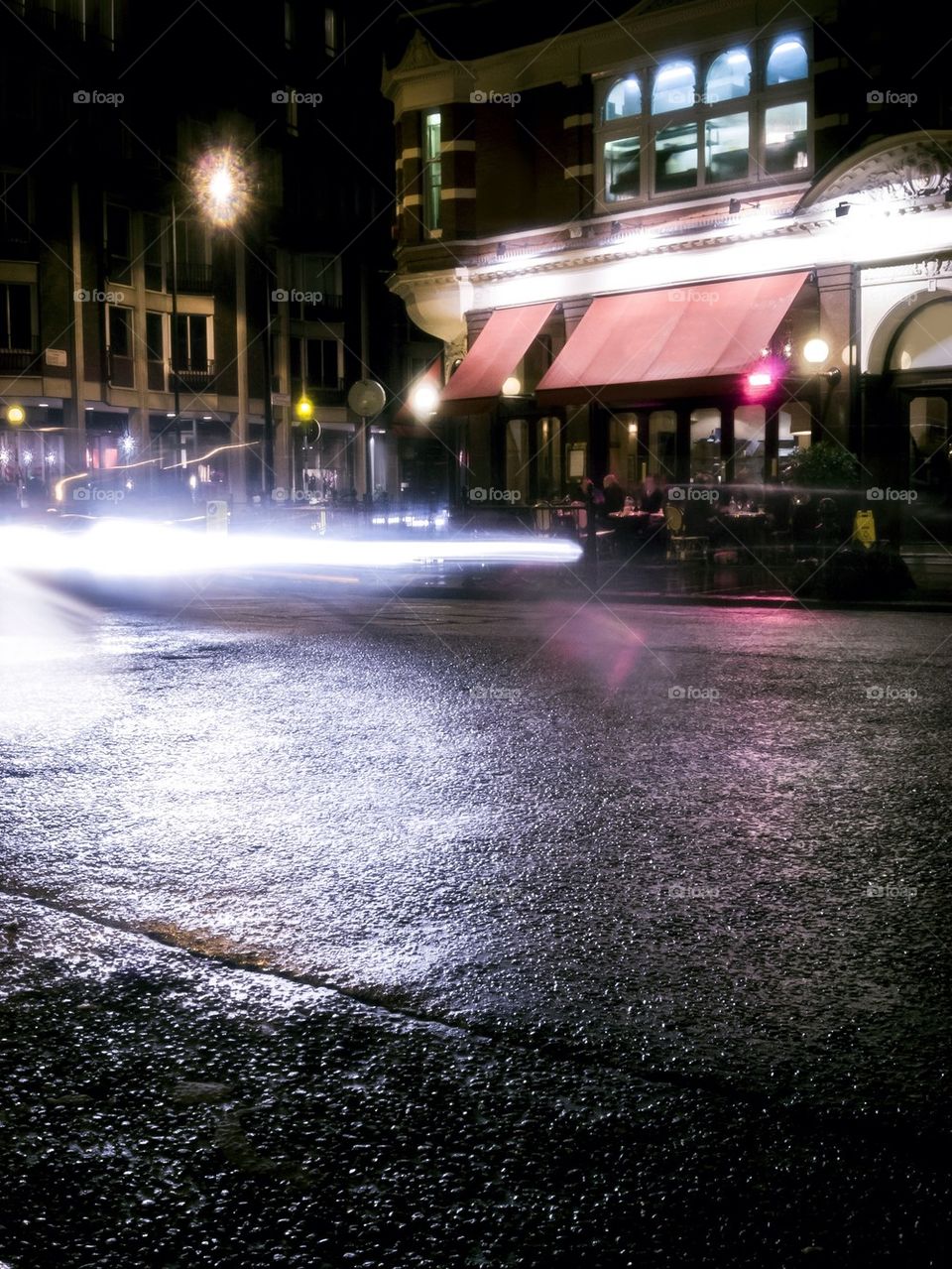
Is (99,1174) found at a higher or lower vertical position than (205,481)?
lower

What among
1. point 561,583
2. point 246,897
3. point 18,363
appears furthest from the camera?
point 18,363

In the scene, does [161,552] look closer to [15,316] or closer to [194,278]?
[15,316]

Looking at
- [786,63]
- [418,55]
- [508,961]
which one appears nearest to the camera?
[508,961]

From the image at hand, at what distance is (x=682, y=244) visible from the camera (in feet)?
77.8

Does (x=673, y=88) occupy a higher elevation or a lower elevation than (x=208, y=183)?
lower

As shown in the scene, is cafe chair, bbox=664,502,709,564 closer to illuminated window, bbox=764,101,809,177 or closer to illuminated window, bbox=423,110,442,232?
illuminated window, bbox=764,101,809,177

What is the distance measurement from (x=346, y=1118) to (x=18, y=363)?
5065cm

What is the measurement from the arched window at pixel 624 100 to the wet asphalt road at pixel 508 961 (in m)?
19.3

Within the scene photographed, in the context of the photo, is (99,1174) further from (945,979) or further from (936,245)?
(936,245)

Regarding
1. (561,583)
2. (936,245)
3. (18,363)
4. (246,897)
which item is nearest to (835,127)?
(936,245)

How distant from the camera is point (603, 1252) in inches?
97.9

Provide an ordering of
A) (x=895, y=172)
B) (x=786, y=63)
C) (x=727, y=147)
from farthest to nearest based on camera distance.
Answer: (x=727, y=147), (x=786, y=63), (x=895, y=172)

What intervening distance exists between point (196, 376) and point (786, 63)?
123ft

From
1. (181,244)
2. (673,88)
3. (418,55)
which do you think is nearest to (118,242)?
(181,244)
